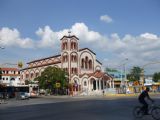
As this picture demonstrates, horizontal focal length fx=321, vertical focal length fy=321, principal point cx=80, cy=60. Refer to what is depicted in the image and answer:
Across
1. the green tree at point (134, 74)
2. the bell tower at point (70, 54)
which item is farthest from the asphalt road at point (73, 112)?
the green tree at point (134, 74)

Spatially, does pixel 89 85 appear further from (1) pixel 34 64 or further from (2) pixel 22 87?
(1) pixel 34 64

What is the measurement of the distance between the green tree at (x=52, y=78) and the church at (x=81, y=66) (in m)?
5.73

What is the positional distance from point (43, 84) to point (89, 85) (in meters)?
13.9

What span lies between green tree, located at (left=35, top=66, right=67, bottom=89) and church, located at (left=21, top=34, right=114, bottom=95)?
18.8ft

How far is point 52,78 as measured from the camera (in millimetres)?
85062

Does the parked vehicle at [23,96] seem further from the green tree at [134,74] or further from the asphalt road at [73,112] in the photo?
the green tree at [134,74]

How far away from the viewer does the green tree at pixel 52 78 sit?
84438 mm

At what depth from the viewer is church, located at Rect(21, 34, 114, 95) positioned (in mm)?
91875

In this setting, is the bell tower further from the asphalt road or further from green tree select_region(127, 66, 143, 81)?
the asphalt road

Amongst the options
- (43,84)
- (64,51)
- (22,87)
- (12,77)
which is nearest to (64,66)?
(64,51)

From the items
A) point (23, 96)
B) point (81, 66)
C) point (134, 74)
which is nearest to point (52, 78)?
point (81, 66)

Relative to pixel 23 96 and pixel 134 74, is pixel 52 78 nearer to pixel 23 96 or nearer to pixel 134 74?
pixel 23 96

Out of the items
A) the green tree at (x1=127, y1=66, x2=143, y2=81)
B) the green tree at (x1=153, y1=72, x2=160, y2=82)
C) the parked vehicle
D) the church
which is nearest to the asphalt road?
the parked vehicle

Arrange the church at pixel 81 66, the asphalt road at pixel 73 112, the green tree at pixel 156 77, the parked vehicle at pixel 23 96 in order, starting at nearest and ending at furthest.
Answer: the asphalt road at pixel 73 112 < the parked vehicle at pixel 23 96 < the church at pixel 81 66 < the green tree at pixel 156 77
